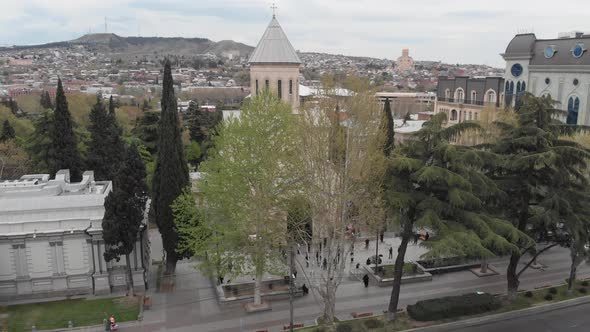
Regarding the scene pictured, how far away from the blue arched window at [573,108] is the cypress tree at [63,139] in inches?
1620

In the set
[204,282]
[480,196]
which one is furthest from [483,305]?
[204,282]

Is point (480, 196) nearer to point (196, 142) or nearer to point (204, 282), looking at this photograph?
point (204, 282)

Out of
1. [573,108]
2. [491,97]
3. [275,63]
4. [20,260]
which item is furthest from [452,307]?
[491,97]

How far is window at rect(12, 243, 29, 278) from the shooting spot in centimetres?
2433

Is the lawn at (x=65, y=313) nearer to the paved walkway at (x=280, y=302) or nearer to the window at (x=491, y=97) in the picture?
the paved walkway at (x=280, y=302)

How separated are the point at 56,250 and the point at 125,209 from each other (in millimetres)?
4623

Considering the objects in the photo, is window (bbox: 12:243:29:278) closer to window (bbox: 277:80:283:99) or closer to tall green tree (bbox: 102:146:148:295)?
tall green tree (bbox: 102:146:148:295)

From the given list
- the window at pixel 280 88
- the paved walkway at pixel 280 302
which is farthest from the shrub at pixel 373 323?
the window at pixel 280 88

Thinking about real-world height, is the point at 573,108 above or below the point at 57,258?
above

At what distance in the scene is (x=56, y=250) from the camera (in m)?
24.7

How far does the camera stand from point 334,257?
1945cm

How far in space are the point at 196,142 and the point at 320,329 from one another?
1352 inches

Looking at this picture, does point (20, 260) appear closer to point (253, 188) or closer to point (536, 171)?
point (253, 188)

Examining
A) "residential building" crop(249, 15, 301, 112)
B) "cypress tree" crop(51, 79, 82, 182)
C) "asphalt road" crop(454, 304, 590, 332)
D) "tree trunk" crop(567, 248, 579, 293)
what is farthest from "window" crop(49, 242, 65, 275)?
"tree trunk" crop(567, 248, 579, 293)
